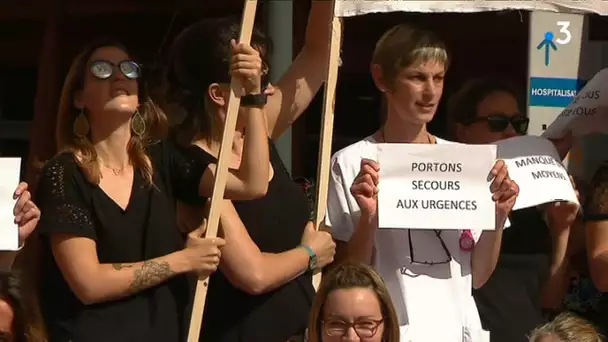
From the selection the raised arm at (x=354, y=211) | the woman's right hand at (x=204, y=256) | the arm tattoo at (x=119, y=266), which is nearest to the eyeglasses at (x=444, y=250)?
the raised arm at (x=354, y=211)

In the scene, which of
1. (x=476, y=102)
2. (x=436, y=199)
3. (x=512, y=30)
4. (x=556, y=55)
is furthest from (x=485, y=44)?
Result: (x=436, y=199)

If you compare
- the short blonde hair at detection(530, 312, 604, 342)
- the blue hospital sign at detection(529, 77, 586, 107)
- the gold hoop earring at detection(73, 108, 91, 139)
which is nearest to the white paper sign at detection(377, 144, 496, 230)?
the short blonde hair at detection(530, 312, 604, 342)

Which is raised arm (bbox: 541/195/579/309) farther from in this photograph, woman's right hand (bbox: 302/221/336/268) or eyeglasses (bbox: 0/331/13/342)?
eyeglasses (bbox: 0/331/13/342)

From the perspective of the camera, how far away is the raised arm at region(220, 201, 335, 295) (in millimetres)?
3541

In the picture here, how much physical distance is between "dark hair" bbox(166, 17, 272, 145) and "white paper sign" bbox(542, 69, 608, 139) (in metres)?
1.09

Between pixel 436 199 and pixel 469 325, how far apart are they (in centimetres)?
39

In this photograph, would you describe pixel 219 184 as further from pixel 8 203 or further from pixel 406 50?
pixel 406 50

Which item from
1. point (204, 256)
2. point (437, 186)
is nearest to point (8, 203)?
point (204, 256)

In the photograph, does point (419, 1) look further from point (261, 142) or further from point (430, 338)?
point (430, 338)

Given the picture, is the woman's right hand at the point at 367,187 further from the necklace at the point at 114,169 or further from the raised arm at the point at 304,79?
the necklace at the point at 114,169

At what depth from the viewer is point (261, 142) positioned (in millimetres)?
3590

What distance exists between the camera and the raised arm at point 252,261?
3541mm

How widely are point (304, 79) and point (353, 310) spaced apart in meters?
1.12

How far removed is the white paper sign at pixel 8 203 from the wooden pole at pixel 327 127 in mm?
866
